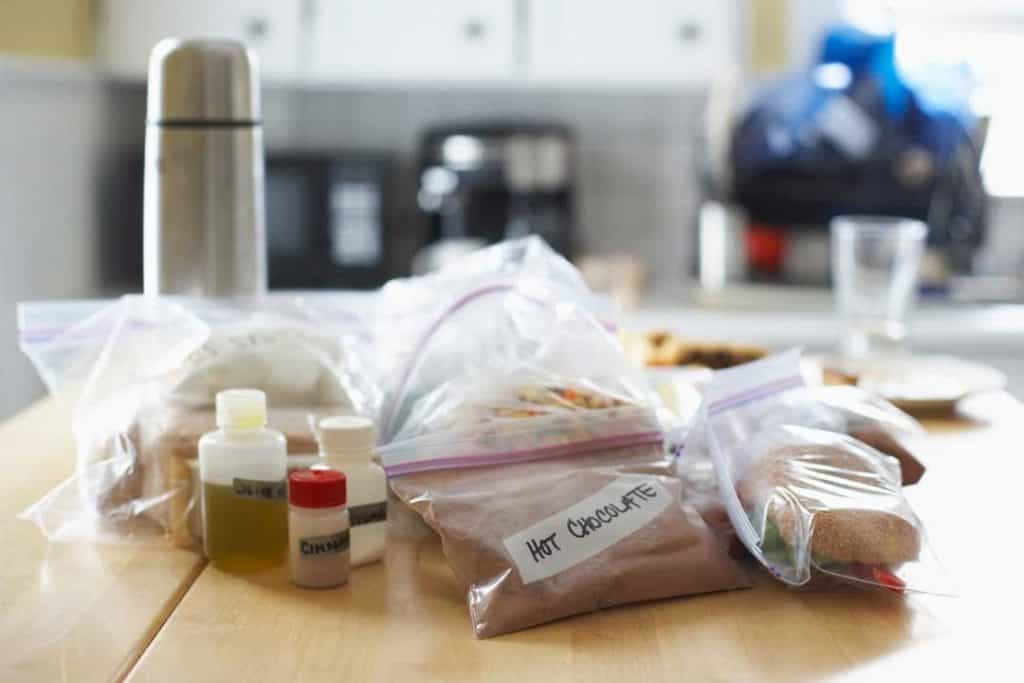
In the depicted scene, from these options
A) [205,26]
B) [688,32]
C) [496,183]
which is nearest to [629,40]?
[688,32]

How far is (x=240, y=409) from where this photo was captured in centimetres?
86

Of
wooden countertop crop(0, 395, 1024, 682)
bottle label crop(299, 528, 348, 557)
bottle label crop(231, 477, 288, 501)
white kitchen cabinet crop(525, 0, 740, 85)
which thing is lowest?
wooden countertop crop(0, 395, 1024, 682)

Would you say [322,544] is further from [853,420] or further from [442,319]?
[853,420]

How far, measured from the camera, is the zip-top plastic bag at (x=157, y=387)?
0.91 meters

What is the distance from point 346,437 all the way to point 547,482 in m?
0.13

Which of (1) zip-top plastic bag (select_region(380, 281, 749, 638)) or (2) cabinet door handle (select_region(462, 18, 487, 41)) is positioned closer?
(1) zip-top plastic bag (select_region(380, 281, 749, 638))

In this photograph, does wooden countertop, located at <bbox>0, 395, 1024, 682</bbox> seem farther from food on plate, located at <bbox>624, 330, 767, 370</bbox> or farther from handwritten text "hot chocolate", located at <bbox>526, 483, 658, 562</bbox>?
food on plate, located at <bbox>624, 330, 767, 370</bbox>

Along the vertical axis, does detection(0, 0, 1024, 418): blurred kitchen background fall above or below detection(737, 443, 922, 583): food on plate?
above

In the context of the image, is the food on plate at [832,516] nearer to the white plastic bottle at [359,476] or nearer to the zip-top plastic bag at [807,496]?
the zip-top plastic bag at [807,496]

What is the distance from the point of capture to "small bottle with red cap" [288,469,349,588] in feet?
2.70

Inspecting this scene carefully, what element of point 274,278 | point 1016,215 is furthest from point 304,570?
point 1016,215

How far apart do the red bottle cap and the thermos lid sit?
0.40 m

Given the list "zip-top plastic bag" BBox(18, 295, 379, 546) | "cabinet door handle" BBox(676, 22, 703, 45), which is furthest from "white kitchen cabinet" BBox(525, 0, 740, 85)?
"zip-top plastic bag" BBox(18, 295, 379, 546)

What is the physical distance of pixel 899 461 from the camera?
96cm
